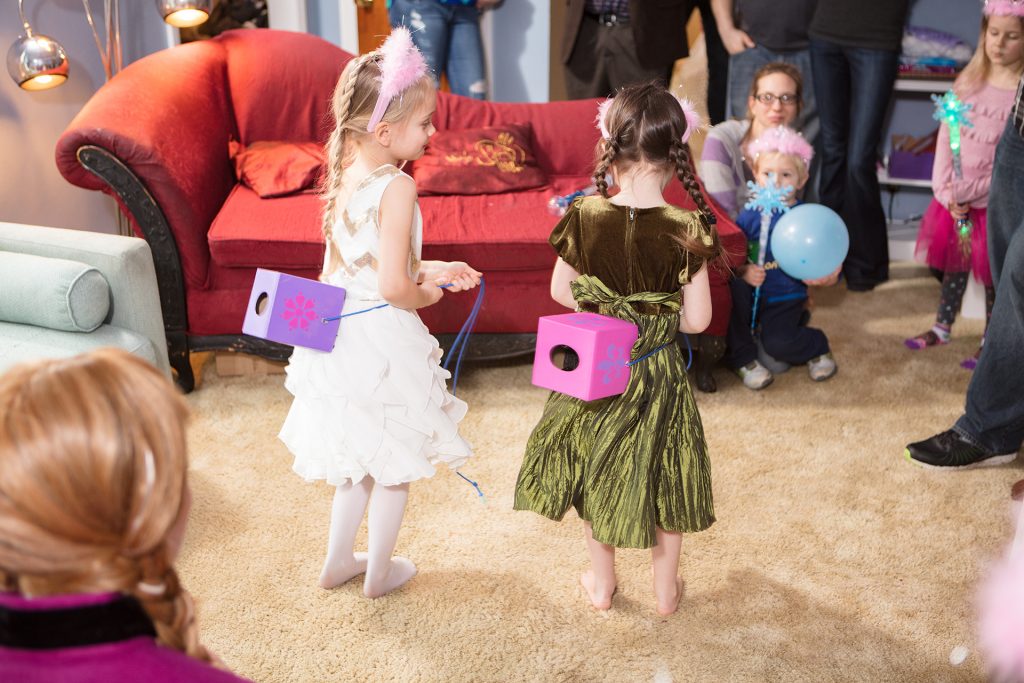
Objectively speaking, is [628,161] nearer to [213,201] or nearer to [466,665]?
[466,665]

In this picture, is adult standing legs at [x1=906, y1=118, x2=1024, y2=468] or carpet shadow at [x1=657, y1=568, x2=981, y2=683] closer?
carpet shadow at [x1=657, y1=568, x2=981, y2=683]

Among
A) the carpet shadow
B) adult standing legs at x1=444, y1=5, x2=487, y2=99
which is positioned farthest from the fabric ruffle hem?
adult standing legs at x1=444, y1=5, x2=487, y2=99

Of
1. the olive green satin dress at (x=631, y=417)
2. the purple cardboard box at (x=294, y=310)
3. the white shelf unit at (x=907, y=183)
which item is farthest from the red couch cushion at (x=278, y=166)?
the white shelf unit at (x=907, y=183)

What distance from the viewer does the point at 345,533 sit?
1947mm

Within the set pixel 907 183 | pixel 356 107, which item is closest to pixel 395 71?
pixel 356 107

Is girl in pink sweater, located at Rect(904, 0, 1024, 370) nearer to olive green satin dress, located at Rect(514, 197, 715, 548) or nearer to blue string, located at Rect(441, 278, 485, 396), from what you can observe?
blue string, located at Rect(441, 278, 485, 396)

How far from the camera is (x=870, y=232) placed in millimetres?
4016

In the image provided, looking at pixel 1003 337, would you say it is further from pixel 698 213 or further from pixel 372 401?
pixel 372 401

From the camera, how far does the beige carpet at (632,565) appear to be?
1.82 meters

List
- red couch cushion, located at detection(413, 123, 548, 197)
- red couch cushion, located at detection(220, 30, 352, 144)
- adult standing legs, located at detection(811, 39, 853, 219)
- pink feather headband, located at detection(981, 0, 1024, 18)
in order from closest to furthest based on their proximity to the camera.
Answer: pink feather headband, located at detection(981, 0, 1024, 18) < red couch cushion, located at detection(413, 123, 548, 197) < red couch cushion, located at detection(220, 30, 352, 144) < adult standing legs, located at detection(811, 39, 853, 219)

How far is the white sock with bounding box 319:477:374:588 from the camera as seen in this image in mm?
1909

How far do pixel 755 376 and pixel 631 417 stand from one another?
4.46 ft

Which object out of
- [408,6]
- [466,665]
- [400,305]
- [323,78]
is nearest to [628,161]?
[400,305]

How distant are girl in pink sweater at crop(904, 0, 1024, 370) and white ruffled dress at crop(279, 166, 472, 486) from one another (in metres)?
2.12
